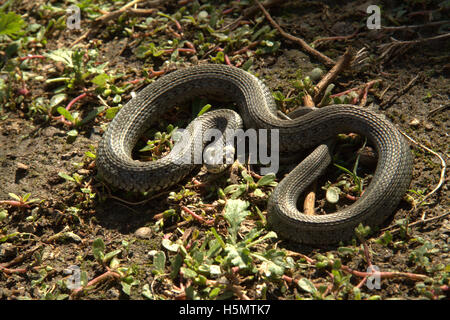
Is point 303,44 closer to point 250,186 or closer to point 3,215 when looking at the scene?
point 250,186

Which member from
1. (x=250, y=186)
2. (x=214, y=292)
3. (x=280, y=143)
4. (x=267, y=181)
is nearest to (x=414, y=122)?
(x=280, y=143)

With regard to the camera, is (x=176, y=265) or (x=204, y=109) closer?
(x=176, y=265)

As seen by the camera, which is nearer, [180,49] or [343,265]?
[343,265]

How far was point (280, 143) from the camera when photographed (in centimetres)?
605

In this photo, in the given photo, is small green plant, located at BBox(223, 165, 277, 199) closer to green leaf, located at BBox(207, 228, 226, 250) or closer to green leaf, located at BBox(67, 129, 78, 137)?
green leaf, located at BBox(207, 228, 226, 250)

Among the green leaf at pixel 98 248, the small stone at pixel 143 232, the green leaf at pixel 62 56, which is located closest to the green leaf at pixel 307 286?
the small stone at pixel 143 232

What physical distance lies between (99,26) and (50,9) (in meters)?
1.27

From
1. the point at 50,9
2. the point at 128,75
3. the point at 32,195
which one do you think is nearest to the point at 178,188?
the point at 32,195

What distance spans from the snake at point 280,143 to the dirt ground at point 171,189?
0.24 meters

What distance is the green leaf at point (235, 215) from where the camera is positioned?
490cm

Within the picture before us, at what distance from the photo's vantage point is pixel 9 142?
6.96 meters

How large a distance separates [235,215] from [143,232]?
54.5 inches

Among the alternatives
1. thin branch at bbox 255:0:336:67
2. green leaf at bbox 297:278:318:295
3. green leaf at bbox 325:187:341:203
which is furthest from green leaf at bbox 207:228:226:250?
thin branch at bbox 255:0:336:67

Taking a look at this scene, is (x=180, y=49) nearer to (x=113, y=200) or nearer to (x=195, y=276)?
(x=113, y=200)
